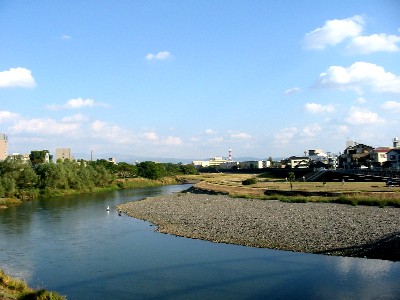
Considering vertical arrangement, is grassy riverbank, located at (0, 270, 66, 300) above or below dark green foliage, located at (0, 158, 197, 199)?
below

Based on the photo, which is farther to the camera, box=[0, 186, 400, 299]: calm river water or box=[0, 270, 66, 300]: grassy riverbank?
box=[0, 186, 400, 299]: calm river water

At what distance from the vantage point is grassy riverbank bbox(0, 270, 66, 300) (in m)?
12.9

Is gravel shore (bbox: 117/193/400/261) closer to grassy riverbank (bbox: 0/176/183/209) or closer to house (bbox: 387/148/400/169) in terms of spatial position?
grassy riverbank (bbox: 0/176/183/209)

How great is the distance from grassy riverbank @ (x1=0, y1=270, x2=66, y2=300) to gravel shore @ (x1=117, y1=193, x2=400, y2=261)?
13911 mm

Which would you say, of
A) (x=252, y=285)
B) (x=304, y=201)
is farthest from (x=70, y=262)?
(x=304, y=201)

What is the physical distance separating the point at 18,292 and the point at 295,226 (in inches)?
767

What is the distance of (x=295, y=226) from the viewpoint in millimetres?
28156

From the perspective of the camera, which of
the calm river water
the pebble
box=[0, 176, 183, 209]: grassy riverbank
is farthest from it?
box=[0, 176, 183, 209]: grassy riverbank

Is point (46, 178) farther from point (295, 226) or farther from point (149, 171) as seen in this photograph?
point (295, 226)

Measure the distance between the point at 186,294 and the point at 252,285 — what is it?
123 inches

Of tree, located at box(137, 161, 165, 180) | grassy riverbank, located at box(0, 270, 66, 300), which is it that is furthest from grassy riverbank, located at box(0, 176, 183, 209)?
grassy riverbank, located at box(0, 270, 66, 300)

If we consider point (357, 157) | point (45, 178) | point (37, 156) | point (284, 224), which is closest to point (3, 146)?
point (37, 156)

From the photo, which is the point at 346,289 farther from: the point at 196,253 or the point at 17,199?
the point at 17,199

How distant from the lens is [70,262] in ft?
73.4
